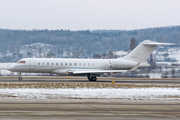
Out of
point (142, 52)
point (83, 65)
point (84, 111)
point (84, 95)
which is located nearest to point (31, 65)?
point (83, 65)

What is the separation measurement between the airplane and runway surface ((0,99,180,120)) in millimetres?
22584

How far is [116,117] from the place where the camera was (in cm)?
1427

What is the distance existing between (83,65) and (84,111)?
26821 millimetres

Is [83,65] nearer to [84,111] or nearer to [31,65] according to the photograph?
[31,65]

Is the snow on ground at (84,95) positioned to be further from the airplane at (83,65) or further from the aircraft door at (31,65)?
the aircraft door at (31,65)

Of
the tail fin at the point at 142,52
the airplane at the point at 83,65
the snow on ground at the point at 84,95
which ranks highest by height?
the tail fin at the point at 142,52

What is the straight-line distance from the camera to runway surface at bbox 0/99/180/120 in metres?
14.3

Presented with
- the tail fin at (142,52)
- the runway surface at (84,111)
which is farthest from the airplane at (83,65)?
the runway surface at (84,111)

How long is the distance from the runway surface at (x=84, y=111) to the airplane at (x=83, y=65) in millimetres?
22584

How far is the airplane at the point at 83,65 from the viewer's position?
4119 centimetres

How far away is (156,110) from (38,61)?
88.2ft

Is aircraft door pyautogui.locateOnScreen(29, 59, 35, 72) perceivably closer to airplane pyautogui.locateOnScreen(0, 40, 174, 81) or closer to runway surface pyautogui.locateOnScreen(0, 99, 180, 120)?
airplane pyautogui.locateOnScreen(0, 40, 174, 81)

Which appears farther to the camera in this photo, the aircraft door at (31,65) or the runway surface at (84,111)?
the aircraft door at (31,65)

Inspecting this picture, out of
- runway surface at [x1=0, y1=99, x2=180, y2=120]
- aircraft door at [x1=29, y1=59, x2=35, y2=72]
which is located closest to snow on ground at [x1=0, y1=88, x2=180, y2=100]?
runway surface at [x1=0, y1=99, x2=180, y2=120]
